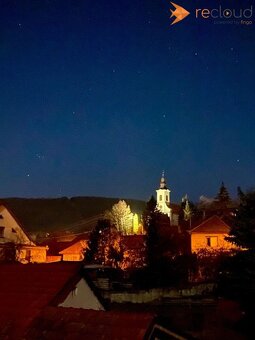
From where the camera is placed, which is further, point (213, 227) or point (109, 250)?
point (213, 227)

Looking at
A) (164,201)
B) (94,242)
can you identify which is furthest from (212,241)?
(164,201)

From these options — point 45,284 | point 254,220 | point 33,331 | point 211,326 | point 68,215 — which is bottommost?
point 211,326

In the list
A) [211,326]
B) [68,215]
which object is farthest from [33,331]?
[68,215]

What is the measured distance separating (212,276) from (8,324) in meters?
30.9

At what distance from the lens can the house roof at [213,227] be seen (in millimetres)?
46938

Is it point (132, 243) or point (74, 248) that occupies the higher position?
point (132, 243)

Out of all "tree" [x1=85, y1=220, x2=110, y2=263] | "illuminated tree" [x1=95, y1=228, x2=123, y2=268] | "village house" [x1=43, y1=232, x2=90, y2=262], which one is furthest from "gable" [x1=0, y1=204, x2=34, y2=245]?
"village house" [x1=43, y1=232, x2=90, y2=262]

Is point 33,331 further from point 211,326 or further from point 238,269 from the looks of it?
point 211,326

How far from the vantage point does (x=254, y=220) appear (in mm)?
20297

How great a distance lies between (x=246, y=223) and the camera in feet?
68.4

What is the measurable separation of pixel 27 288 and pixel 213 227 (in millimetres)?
38562

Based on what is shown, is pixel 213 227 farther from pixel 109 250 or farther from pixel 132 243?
pixel 109 250

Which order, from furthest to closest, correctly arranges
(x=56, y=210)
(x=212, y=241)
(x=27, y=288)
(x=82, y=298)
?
(x=56, y=210) < (x=212, y=241) < (x=82, y=298) < (x=27, y=288)

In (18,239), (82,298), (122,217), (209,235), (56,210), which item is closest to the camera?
(82,298)
